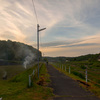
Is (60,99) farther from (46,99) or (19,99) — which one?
(19,99)

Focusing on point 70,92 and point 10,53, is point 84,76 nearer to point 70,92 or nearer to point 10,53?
point 70,92

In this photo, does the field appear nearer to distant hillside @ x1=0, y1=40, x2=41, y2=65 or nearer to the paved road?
the paved road

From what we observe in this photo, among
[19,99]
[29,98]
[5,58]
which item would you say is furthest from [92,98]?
[5,58]

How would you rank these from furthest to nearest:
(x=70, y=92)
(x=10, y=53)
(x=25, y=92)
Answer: (x=10, y=53), (x=70, y=92), (x=25, y=92)

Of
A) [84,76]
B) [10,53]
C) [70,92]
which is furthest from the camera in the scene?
[10,53]

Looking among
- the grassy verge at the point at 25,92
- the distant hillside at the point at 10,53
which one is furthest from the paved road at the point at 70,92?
the distant hillside at the point at 10,53

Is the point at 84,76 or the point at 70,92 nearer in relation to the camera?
the point at 70,92

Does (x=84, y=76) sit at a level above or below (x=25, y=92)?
below

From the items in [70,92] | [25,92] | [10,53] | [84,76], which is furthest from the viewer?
[10,53]

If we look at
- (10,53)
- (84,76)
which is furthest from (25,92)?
(10,53)

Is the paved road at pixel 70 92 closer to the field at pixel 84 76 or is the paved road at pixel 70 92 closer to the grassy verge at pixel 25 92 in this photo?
the grassy verge at pixel 25 92

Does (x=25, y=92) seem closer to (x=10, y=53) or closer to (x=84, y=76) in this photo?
(x=84, y=76)

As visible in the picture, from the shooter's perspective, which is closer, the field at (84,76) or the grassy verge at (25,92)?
the grassy verge at (25,92)

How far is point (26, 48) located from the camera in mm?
172500
